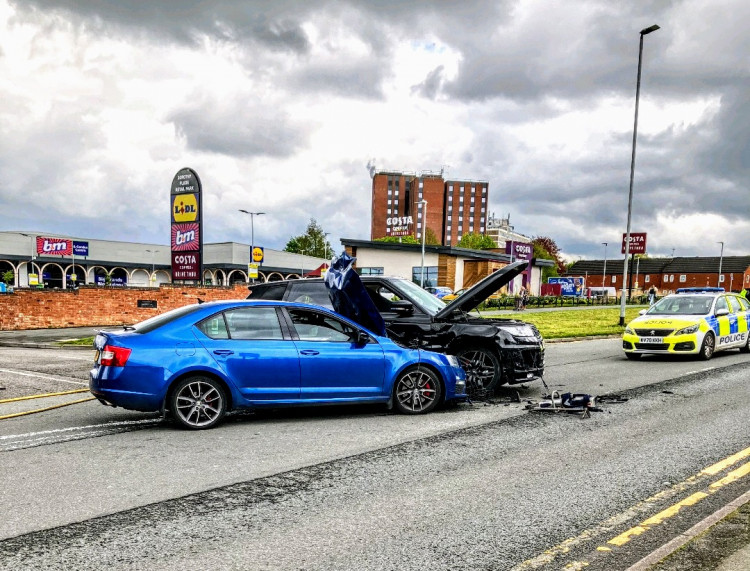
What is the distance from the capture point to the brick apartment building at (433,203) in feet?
474

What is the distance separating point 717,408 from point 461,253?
39902mm

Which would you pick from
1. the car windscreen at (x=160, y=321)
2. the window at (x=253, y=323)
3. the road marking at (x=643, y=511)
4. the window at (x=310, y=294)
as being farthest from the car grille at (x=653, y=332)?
the car windscreen at (x=160, y=321)

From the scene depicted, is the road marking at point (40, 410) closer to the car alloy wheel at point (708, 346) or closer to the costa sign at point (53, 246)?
the car alloy wheel at point (708, 346)

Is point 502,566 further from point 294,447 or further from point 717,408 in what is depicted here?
point 717,408

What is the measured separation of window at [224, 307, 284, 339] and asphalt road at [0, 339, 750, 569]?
3.41 feet

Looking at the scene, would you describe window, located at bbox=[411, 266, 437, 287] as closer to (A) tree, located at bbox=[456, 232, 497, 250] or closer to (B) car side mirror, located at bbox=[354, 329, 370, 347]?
(B) car side mirror, located at bbox=[354, 329, 370, 347]

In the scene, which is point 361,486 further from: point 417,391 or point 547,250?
point 547,250

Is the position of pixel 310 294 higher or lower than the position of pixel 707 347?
higher

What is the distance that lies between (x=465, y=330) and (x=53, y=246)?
62720mm

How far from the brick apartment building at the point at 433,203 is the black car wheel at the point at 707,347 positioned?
129 metres

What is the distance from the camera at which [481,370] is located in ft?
30.3

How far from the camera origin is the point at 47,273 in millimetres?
64812

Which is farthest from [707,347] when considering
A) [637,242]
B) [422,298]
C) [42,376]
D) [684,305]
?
[637,242]

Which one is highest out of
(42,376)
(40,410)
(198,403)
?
(198,403)
